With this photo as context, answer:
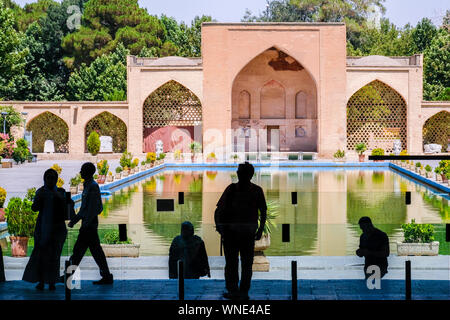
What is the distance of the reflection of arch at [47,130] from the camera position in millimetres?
22922

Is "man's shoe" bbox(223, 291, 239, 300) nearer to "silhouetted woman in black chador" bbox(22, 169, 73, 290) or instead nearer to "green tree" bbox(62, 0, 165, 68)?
"silhouetted woman in black chador" bbox(22, 169, 73, 290)

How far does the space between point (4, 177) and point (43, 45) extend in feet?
47.6

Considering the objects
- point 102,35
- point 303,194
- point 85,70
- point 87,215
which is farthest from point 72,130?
point 87,215

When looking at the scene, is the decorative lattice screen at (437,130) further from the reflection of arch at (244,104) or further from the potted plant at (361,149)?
the reflection of arch at (244,104)

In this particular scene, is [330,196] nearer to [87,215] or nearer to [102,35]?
[87,215]

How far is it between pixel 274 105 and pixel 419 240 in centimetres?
1864

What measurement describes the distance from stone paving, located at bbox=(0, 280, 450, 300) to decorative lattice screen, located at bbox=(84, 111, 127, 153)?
61.2 feet

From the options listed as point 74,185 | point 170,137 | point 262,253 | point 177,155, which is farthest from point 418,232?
point 170,137

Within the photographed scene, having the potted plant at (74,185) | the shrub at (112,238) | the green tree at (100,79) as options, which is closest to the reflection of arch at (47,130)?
the green tree at (100,79)

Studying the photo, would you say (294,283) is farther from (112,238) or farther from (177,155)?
(177,155)

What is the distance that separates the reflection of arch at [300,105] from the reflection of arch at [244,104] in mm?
1631

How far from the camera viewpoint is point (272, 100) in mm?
24016

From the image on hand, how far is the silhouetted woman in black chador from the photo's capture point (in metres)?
4.38
